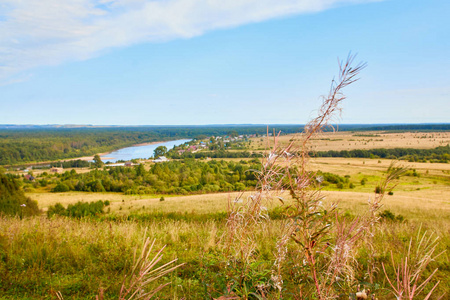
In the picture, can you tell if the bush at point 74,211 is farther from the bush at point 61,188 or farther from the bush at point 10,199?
the bush at point 61,188

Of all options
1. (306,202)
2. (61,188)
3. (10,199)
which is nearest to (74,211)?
(10,199)

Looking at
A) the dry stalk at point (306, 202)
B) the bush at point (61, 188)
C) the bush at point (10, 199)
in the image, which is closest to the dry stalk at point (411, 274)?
the dry stalk at point (306, 202)

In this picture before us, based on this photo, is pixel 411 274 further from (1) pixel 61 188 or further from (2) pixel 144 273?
(1) pixel 61 188

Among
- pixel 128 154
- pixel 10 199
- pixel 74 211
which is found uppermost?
pixel 10 199

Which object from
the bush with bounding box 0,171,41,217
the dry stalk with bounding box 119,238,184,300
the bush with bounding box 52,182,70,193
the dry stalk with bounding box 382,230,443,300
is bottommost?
the bush with bounding box 52,182,70,193

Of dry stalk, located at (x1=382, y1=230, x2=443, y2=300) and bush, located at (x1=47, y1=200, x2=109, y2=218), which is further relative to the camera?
bush, located at (x1=47, y1=200, x2=109, y2=218)

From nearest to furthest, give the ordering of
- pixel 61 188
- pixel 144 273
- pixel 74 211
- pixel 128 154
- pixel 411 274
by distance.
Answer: pixel 144 273, pixel 411 274, pixel 74 211, pixel 61 188, pixel 128 154

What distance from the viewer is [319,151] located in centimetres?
154

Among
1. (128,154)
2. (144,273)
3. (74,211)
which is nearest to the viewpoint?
(144,273)

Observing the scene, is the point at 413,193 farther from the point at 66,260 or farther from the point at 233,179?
the point at 66,260

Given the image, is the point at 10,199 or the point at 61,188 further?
the point at 61,188

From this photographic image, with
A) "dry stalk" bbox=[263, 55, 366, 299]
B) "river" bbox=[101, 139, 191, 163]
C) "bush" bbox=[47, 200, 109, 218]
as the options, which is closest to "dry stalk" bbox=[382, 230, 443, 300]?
"dry stalk" bbox=[263, 55, 366, 299]

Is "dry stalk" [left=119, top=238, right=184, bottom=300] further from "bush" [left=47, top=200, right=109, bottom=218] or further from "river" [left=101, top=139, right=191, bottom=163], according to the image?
"river" [left=101, top=139, right=191, bottom=163]

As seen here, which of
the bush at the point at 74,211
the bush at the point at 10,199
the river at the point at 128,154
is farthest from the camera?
the river at the point at 128,154
